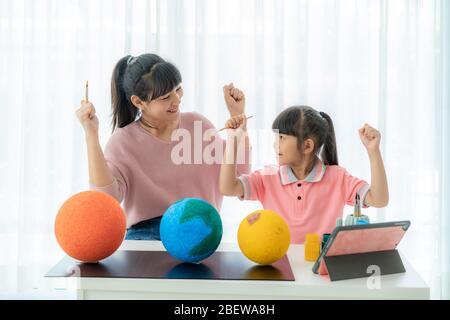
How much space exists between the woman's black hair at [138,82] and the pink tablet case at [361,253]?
948 mm

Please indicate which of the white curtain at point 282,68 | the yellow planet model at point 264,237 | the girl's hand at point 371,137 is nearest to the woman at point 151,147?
the girl's hand at point 371,137

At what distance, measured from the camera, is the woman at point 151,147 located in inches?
80.9

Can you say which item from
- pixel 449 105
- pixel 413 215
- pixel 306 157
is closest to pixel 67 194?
pixel 306 157

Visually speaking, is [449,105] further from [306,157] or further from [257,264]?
[257,264]

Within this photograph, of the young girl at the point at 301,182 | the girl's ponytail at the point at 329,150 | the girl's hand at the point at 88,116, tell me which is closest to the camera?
the girl's hand at the point at 88,116

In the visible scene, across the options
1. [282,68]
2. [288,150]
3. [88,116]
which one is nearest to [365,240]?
[288,150]

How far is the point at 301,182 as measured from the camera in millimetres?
2025

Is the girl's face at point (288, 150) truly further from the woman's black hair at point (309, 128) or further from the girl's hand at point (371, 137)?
the girl's hand at point (371, 137)

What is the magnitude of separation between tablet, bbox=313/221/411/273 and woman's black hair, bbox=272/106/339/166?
67cm

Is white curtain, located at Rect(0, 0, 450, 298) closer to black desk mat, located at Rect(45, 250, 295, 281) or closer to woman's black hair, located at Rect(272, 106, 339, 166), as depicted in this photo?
woman's black hair, located at Rect(272, 106, 339, 166)

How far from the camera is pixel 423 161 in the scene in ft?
9.91

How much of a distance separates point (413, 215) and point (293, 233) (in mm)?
1269

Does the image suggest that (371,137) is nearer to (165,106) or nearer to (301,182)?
(301,182)

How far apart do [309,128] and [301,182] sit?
0.19 meters
